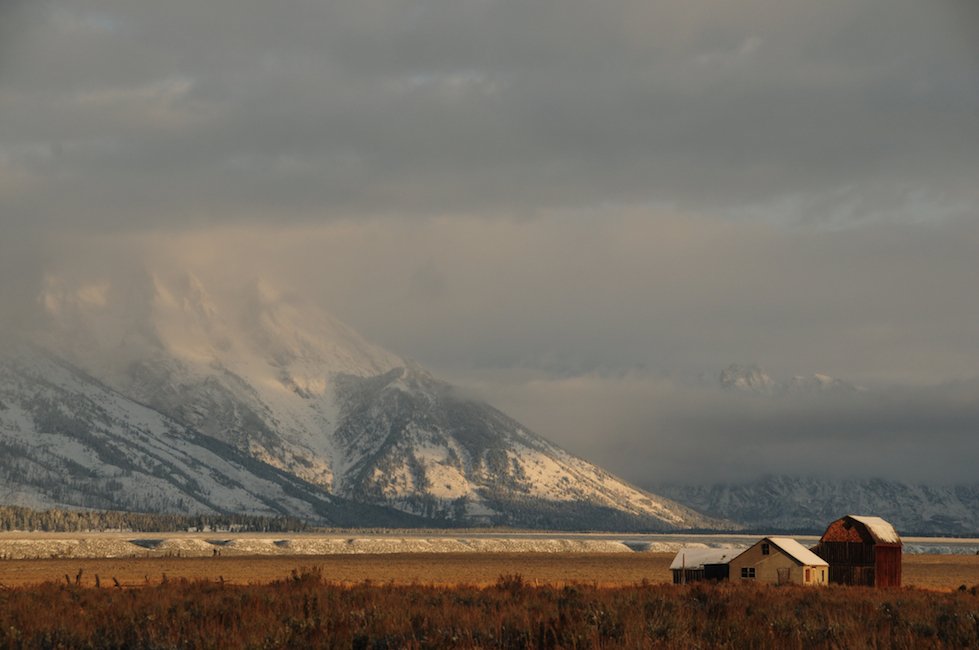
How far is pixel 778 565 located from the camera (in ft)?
236

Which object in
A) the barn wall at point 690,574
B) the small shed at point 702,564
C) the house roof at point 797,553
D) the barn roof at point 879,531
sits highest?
the barn roof at point 879,531

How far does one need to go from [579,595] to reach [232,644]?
18837 millimetres

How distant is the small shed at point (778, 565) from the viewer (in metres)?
71.6

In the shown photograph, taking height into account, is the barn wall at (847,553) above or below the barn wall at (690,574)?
above

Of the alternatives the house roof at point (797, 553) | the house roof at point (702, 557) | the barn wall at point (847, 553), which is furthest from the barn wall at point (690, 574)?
the barn wall at point (847, 553)

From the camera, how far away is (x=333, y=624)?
2689 centimetres

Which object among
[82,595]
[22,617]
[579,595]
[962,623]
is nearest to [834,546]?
[579,595]

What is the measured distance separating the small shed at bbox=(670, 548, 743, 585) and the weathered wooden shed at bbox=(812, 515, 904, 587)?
25.8ft

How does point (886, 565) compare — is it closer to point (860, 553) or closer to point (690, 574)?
point (860, 553)

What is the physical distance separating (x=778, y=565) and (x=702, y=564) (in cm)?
801

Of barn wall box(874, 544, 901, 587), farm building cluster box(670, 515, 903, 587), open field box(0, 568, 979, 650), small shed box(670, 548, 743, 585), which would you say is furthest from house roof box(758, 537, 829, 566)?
open field box(0, 568, 979, 650)

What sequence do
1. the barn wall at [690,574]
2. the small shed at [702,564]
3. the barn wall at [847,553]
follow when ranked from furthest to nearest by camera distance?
1. the barn wall at [847,553]
2. the barn wall at [690,574]
3. the small shed at [702,564]

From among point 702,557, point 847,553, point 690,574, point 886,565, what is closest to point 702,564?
point 702,557

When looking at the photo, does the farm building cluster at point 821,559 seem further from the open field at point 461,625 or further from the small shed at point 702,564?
the open field at point 461,625
